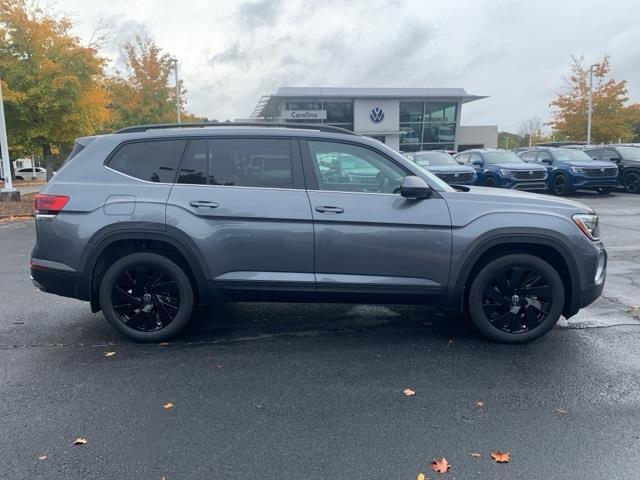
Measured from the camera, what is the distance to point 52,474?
2.73 meters

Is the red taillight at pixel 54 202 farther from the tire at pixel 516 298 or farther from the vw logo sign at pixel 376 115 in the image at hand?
the vw logo sign at pixel 376 115

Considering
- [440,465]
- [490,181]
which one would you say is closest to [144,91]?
[490,181]

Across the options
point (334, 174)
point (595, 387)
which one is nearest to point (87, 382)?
point (334, 174)

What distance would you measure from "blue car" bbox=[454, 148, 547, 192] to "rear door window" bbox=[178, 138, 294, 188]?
47.3 feet

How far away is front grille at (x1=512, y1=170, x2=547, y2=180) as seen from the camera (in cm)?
1731

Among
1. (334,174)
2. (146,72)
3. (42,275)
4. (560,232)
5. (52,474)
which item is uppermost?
(146,72)

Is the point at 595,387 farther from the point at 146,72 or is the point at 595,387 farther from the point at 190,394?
the point at 146,72

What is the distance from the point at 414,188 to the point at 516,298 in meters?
1.36

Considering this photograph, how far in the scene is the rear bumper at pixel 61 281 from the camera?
14.5 feet

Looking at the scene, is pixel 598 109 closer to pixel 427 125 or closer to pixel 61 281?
pixel 427 125

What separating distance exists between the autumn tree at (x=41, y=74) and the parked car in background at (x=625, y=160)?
61.4 ft

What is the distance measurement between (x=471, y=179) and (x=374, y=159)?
1336cm

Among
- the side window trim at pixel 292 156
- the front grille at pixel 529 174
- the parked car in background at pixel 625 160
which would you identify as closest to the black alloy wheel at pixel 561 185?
the front grille at pixel 529 174

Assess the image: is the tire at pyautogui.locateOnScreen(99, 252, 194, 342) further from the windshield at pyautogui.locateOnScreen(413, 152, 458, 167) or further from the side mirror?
the windshield at pyautogui.locateOnScreen(413, 152, 458, 167)
